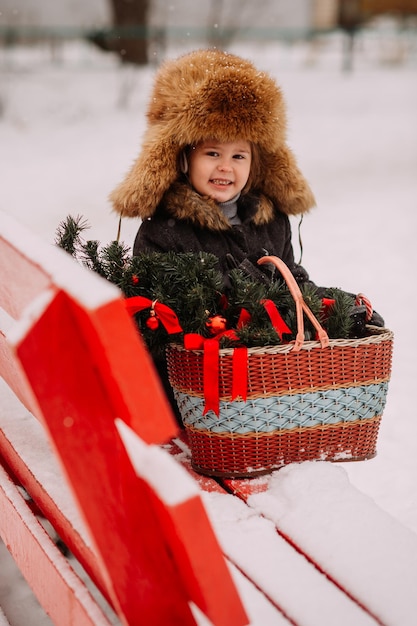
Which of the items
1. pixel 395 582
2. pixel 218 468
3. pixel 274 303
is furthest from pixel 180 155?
pixel 395 582

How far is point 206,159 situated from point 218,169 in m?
0.06

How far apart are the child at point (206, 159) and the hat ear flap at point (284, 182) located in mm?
84

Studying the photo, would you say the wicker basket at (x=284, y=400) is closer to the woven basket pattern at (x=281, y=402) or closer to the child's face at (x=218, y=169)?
the woven basket pattern at (x=281, y=402)

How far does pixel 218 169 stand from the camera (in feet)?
9.33

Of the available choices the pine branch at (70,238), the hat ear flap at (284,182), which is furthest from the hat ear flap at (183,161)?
the pine branch at (70,238)

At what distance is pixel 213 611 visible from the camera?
1.11 metres

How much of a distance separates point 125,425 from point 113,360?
0.19 meters

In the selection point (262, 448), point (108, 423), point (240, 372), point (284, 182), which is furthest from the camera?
point (284, 182)

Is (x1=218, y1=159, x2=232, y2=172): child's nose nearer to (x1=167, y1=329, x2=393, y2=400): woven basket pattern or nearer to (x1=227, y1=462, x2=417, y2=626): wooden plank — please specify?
(x1=167, y1=329, x2=393, y2=400): woven basket pattern

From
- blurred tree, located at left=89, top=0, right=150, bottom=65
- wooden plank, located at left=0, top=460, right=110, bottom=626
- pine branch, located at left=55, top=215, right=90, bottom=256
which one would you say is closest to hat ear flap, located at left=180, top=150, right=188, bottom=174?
pine branch, located at left=55, top=215, right=90, bottom=256

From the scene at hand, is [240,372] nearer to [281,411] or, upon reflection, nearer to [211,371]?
[211,371]

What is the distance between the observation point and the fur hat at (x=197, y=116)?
109 inches

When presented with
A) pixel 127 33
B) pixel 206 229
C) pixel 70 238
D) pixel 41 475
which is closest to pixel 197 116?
pixel 206 229

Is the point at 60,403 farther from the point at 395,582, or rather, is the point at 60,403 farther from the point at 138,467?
the point at 395,582
